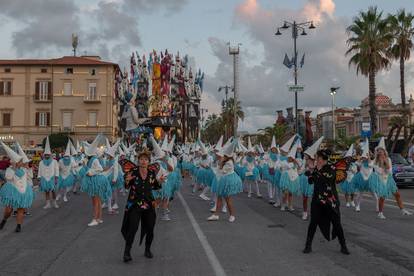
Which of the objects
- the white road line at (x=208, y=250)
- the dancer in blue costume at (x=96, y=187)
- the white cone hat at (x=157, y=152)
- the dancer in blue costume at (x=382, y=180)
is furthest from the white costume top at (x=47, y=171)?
the dancer in blue costume at (x=382, y=180)

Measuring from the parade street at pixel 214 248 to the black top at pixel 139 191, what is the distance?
2.96 feet

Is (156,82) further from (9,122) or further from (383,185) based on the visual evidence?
(383,185)

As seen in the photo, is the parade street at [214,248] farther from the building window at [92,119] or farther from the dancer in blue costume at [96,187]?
the building window at [92,119]

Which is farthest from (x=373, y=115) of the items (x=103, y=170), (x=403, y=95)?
(x=103, y=170)

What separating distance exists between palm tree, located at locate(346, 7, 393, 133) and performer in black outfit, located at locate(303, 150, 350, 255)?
29.4 m

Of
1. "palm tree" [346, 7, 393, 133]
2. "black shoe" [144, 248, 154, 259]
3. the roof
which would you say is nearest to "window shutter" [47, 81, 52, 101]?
the roof

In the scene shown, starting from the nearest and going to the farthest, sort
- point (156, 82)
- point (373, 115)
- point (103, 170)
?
point (103, 170), point (373, 115), point (156, 82)

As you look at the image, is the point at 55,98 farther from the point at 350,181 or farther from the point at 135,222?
the point at 135,222

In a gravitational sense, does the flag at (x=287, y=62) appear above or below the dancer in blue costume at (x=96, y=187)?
above

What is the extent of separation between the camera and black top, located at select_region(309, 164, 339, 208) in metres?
8.79

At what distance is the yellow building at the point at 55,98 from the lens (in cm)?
7425

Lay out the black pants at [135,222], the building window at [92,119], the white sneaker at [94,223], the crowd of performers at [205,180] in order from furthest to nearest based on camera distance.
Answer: the building window at [92,119], the white sneaker at [94,223], the crowd of performers at [205,180], the black pants at [135,222]

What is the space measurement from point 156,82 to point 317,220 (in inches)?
2602

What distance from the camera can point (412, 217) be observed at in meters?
13.6
